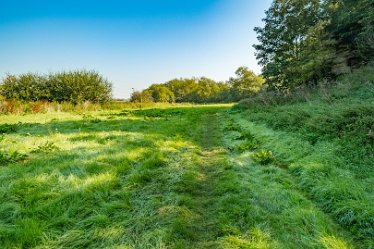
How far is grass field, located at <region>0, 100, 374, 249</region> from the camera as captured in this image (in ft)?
10.1

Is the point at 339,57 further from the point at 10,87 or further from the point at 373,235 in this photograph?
the point at 10,87

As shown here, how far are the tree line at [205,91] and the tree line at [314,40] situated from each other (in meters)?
14.0

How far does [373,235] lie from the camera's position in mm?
3189

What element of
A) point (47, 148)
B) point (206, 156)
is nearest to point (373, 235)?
point (206, 156)

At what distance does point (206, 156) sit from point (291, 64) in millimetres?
19719

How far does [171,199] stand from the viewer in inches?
165

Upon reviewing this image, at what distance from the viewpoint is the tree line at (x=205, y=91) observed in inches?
2581

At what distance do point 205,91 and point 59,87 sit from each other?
70652mm

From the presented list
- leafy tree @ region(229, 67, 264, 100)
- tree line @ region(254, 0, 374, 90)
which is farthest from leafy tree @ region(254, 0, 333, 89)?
leafy tree @ region(229, 67, 264, 100)

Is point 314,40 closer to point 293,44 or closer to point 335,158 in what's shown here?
point 293,44

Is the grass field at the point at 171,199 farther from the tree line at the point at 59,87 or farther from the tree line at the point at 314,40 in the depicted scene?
the tree line at the point at 59,87

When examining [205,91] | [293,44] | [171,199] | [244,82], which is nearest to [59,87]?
[293,44]

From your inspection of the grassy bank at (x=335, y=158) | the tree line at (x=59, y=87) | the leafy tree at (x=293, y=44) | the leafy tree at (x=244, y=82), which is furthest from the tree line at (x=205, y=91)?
the grassy bank at (x=335, y=158)

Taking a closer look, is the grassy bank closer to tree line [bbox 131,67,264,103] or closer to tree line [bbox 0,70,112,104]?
tree line [bbox 0,70,112,104]
